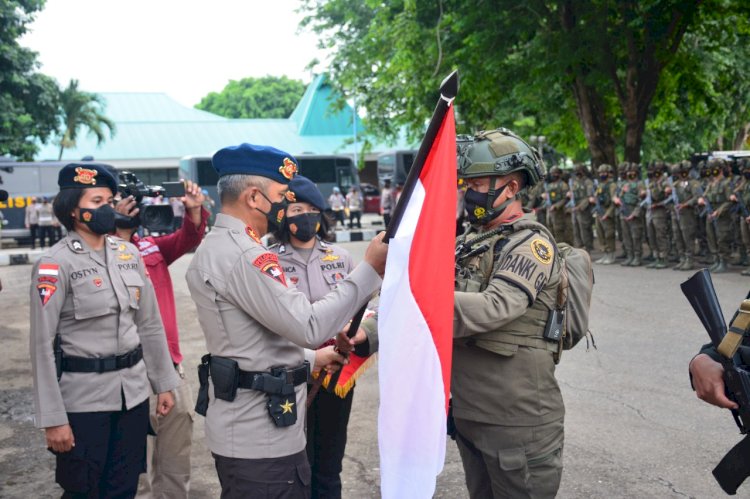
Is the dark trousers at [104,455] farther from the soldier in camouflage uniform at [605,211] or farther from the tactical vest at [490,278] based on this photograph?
the soldier in camouflage uniform at [605,211]

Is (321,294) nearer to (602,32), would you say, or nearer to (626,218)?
(626,218)

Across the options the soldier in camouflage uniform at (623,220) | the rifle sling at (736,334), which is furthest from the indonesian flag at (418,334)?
the soldier in camouflage uniform at (623,220)

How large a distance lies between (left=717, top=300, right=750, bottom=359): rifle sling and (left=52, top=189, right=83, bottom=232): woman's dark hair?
2796 mm

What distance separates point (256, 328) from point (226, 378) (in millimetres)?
204

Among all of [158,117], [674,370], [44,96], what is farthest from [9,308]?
[158,117]

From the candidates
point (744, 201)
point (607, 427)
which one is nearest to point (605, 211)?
point (744, 201)

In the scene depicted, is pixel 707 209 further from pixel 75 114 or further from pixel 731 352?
pixel 75 114

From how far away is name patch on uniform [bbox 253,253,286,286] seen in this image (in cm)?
292

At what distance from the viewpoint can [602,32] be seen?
16.8m

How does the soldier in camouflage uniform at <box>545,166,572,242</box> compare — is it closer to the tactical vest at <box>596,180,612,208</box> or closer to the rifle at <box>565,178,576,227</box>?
the rifle at <box>565,178,576,227</box>

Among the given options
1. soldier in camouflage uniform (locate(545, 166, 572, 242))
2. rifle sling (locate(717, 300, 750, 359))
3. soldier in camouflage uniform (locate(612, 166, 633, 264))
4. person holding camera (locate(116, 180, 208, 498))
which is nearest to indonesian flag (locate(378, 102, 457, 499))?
rifle sling (locate(717, 300, 750, 359))

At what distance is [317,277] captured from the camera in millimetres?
4445

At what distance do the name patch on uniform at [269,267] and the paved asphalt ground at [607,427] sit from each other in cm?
58

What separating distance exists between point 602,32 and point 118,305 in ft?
49.4
